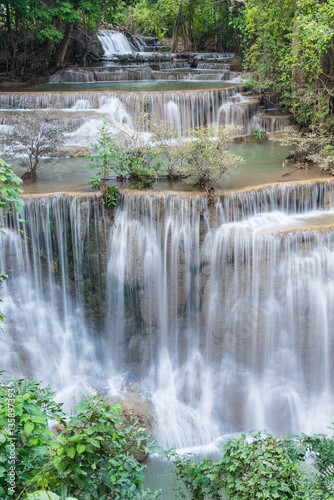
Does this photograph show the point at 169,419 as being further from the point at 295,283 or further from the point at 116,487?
the point at 116,487

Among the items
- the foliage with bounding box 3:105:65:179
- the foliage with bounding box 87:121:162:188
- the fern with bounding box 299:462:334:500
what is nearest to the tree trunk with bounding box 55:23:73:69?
the foliage with bounding box 3:105:65:179

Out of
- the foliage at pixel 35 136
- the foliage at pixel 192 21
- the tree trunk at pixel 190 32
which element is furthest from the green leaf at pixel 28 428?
the tree trunk at pixel 190 32

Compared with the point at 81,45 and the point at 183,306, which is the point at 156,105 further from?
the point at 81,45

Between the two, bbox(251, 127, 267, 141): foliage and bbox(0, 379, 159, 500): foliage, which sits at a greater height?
bbox(251, 127, 267, 141): foliage

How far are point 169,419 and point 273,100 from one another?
1054 cm

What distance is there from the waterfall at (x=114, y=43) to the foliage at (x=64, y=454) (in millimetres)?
22410

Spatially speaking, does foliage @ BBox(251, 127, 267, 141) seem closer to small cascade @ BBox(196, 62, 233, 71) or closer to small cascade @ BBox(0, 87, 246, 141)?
small cascade @ BBox(0, 87, 246, 141)

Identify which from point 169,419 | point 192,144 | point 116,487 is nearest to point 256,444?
point 116,487

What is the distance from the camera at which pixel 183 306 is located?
26.1 ft

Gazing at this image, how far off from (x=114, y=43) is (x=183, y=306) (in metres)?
20.2

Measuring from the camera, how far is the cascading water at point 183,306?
7.55m

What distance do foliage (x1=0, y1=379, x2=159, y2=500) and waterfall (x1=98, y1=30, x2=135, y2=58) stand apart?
2241 cm

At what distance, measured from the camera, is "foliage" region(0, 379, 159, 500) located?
2.69 m

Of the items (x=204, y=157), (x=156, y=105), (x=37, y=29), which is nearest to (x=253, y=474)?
(x=204, y=157)
